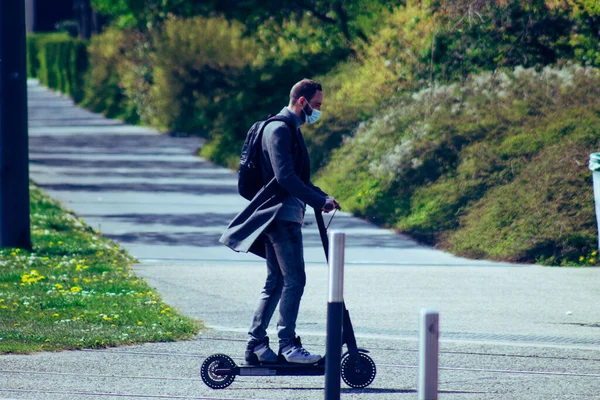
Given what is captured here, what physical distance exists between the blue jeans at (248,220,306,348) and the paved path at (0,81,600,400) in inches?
13.6

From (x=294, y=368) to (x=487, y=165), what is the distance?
776cm

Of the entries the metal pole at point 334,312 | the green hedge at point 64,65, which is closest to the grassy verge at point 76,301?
the metal pole at point 334,312

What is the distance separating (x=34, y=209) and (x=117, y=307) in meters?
6.73

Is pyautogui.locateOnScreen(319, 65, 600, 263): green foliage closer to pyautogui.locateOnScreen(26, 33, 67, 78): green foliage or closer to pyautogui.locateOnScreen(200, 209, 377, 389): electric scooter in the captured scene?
pyautogui.locateOnScreen(200, 209, 377, 389): electric scooter

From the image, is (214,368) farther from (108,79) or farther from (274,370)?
(108,79)

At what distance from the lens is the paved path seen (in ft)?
20.8

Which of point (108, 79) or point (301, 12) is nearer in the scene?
point (301, 12)

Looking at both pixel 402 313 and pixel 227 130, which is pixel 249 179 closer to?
pixel 402 313

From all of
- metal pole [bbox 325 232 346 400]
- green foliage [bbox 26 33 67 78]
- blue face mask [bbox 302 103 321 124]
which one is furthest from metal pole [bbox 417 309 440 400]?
green foliage [bbox 26 33 67 78]

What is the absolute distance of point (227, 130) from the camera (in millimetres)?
21922

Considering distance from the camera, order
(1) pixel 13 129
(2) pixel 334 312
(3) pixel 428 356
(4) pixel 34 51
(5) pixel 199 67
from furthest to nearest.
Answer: (4) pixel 34 51 → (5) pixel 199 67 → (1) pixel 13 129 → (2) pixel 334 312 → (3) pixel 428 356

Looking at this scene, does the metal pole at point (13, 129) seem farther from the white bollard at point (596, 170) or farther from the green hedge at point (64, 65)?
the green hedge at point (64, 65)

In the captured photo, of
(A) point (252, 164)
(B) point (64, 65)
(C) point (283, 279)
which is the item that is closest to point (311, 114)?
(A) point (252, 164)

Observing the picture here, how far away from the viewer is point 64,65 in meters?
→ 45.9
